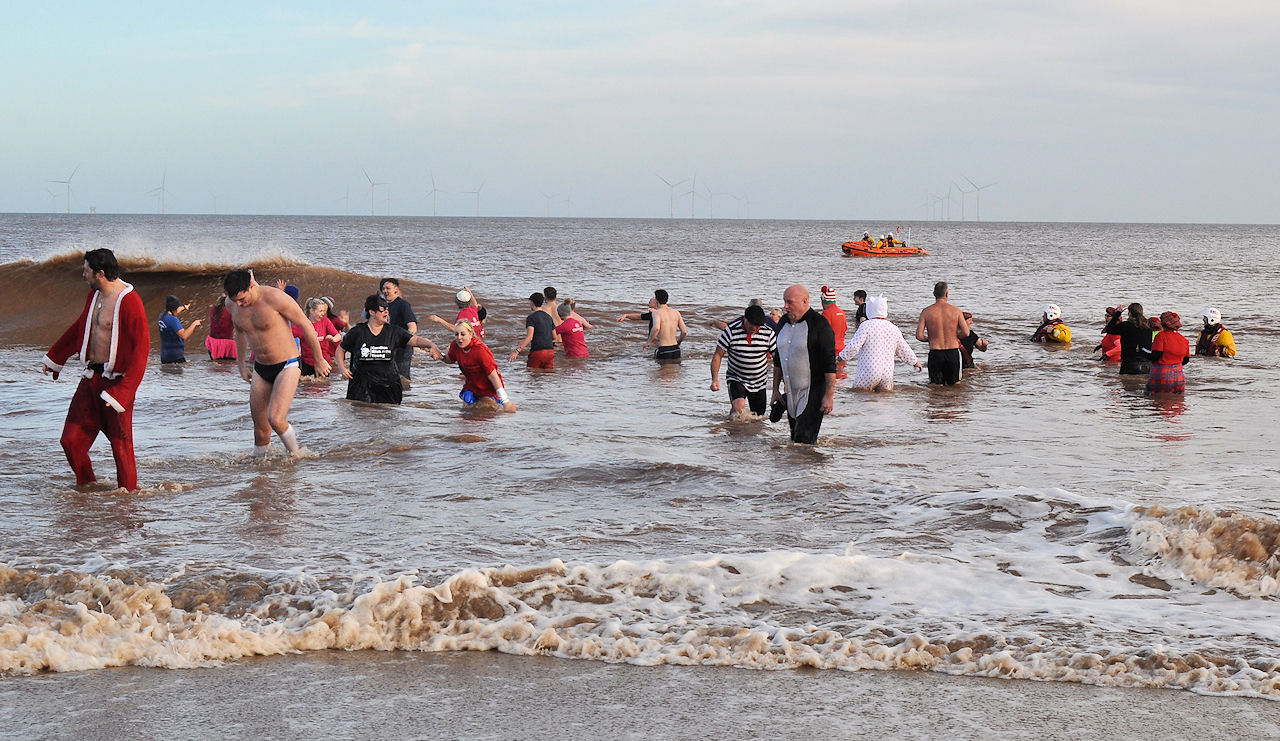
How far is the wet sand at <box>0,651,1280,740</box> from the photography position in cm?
417

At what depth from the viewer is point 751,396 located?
11.9 metres

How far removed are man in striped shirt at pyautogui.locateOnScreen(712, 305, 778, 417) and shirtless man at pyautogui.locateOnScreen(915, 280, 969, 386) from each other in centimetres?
443

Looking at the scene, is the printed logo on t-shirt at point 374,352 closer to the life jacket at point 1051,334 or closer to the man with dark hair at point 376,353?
the man with dark hair at point 376,353

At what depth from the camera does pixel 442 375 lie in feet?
57.0

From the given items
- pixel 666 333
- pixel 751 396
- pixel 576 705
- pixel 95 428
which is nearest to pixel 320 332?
pixel 666 333

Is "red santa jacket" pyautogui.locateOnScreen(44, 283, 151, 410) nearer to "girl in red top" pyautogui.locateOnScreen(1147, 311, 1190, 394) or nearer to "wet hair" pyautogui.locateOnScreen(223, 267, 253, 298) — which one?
"wet hair" pyautogui.locateOnScreen(223, 267, 253, 298)

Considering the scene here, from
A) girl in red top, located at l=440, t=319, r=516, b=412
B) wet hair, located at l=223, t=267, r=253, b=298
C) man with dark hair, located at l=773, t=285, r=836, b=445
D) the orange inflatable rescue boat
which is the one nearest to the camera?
wet hair, located at l=223, t=267, r=253, b=298

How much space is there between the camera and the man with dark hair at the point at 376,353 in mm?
11875

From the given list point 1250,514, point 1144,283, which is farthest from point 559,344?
point 1144,283

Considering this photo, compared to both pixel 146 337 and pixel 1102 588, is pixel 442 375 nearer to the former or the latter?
pixel 146 337

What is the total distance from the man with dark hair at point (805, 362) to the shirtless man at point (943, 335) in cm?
604

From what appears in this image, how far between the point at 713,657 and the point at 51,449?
287 inches

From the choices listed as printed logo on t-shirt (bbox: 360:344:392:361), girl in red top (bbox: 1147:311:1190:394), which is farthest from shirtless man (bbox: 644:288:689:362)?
printed logo on t-shirt (bbox: 360:344:392:361)

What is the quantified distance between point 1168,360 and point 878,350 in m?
3.81
